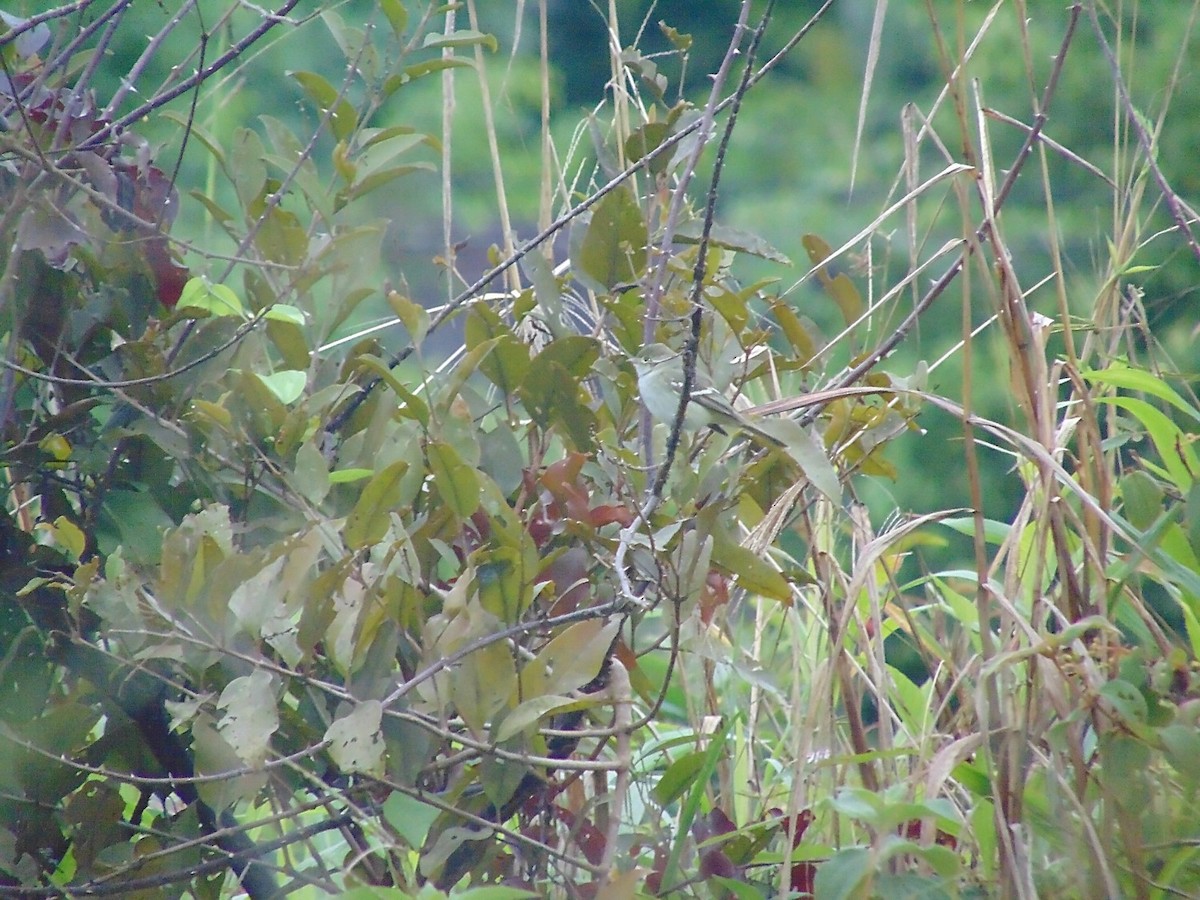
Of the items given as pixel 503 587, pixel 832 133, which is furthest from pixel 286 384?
pixel 832 133

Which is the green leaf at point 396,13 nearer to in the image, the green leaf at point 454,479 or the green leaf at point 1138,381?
the green leaf at point 454,479

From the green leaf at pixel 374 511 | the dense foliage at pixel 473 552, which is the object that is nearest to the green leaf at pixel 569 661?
the dense foliage at pixel 473 552

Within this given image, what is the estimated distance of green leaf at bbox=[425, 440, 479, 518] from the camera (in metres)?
0.64

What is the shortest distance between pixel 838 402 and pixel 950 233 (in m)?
4.11

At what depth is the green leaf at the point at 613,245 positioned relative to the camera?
0.75 metres

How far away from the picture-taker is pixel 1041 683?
737 millimetres

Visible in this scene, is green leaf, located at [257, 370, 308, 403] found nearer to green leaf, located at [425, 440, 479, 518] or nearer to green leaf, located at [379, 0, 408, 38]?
green leaf, located at [425, 440, 479, 518]

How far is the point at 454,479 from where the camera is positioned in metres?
0.66

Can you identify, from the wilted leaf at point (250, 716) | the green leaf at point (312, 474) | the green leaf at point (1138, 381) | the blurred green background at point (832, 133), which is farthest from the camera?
the blurred green background at point (832, 133)

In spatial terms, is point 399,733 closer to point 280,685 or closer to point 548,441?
point 280,685

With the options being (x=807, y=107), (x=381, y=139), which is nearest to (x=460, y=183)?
(x=807, y=107)

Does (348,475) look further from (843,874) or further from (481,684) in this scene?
(843,874)

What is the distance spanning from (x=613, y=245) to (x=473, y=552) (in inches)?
8.5

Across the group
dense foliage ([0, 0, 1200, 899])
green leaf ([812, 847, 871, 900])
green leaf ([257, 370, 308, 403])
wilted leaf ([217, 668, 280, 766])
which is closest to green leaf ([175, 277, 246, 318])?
dense foliage ([0, 0, 1200, 899])
